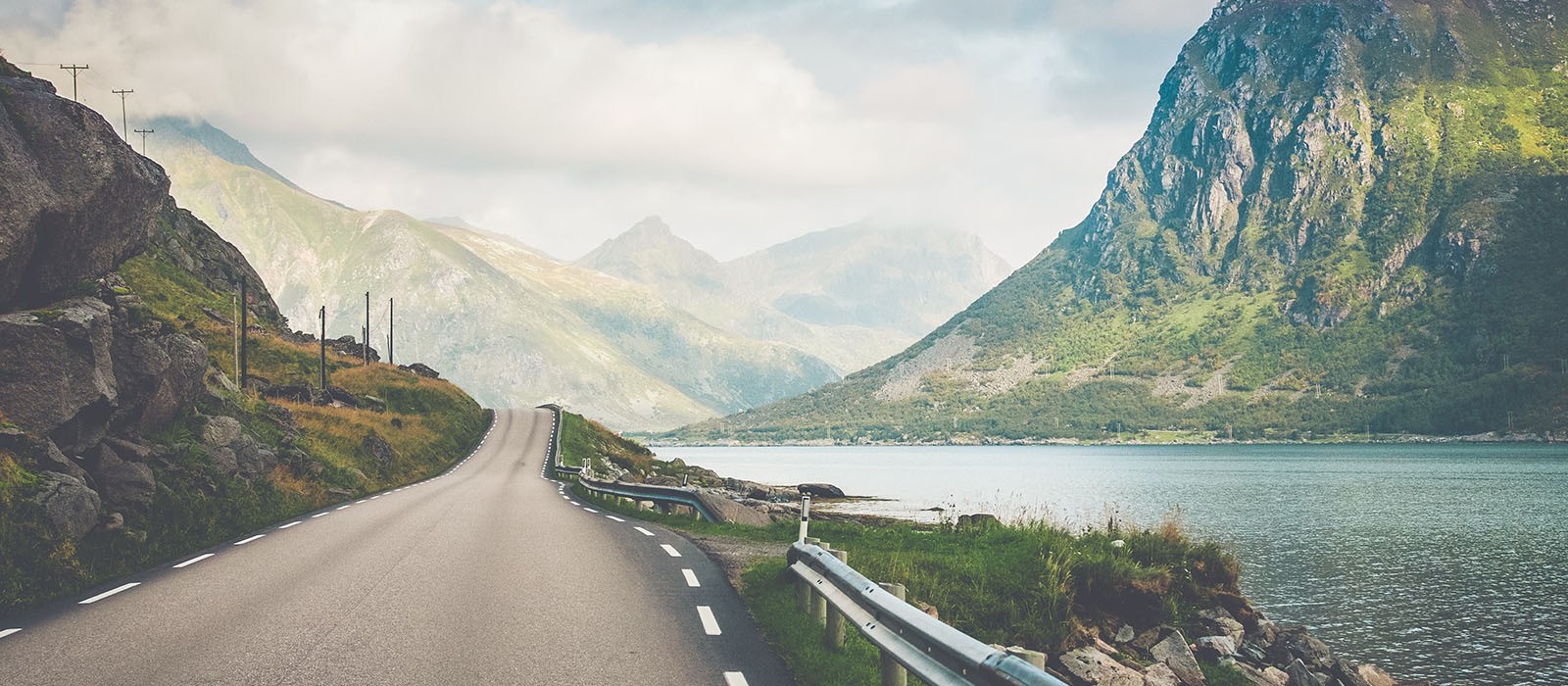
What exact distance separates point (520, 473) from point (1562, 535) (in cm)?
4868

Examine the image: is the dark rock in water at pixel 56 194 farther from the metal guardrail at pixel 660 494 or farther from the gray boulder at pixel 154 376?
the metal guardrail at pixel 660 494

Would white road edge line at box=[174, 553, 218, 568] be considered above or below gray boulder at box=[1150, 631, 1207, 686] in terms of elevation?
above

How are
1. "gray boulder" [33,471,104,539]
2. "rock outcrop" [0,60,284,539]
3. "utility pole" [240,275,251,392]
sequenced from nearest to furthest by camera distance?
"gray boulder" [33,471,104,539] → "rock outcrop" [0,60,284,539] → "utility pole" [240,275,251,392]

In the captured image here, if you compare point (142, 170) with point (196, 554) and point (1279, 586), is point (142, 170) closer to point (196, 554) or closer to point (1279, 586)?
point (196, 554)

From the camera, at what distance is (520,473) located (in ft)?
167

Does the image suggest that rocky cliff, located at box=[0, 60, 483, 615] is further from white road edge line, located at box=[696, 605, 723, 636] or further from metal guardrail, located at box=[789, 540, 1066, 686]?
metal guardrail, located at box=[789, 540, 1066, 686]

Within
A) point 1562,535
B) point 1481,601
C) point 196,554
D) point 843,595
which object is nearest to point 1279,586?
point 1481,601

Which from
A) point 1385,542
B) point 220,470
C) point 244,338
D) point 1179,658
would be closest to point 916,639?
point 1179,658

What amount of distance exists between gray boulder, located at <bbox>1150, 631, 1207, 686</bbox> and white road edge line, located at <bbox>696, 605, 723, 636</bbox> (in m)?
7.32

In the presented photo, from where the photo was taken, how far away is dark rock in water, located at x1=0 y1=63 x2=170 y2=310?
16.1 m

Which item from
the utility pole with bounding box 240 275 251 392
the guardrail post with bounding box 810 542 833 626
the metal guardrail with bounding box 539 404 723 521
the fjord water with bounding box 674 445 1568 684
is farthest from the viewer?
the utility pole with bounding box 240 275 251 392

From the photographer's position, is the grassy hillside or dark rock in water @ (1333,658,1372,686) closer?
the grassy hillside

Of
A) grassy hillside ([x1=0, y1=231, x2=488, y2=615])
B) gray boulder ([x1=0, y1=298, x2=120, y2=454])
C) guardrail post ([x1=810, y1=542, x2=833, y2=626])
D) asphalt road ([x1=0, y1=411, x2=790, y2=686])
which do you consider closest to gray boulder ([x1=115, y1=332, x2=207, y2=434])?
grassy hillside ([x1=0, y1=231, x2=488, y2=615])

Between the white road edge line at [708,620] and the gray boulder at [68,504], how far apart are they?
9293 mm
